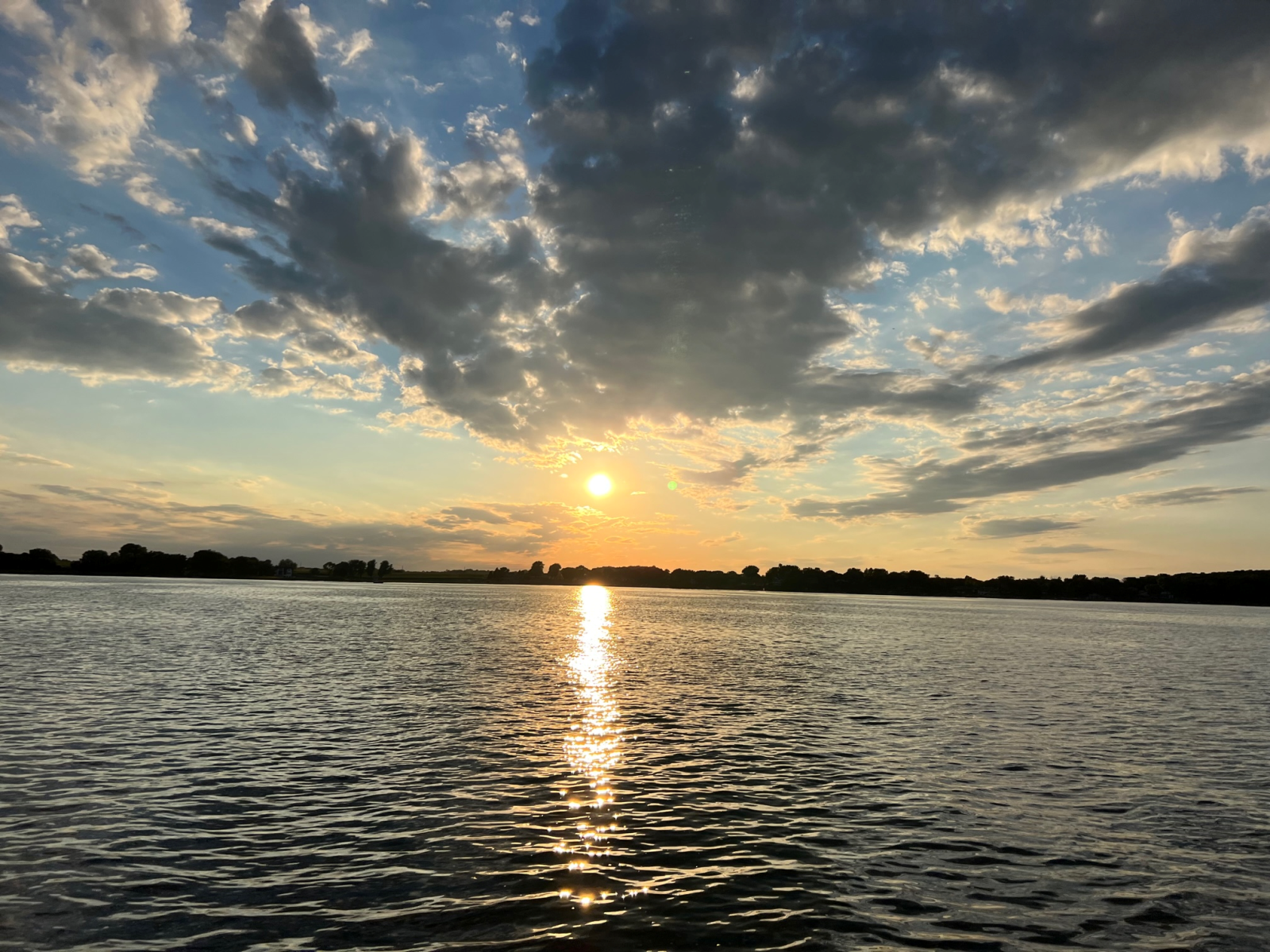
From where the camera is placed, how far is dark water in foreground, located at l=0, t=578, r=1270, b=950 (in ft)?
52.6

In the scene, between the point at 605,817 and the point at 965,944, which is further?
the point at 605,817

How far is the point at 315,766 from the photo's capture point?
28.5m

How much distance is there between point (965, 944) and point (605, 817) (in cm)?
1156

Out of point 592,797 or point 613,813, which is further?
point 592,797

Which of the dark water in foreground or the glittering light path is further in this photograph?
the glittering light path

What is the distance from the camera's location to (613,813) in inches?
938

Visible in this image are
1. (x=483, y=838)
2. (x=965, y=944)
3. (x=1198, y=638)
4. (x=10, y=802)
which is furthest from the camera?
(x=1198, y=638)

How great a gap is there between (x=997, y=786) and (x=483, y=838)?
65.8 ft

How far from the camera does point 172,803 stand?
76.2ft

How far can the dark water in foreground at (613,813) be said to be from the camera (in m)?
16.0

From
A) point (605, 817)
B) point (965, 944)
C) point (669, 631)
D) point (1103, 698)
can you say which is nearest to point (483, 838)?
point (605, 817)

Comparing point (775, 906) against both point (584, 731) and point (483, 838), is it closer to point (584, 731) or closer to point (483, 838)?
point (483, 838)

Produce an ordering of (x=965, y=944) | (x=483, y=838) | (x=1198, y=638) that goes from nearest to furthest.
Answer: (x=965, y=944) → (x=483, y=838) → (x=1198, y=638)

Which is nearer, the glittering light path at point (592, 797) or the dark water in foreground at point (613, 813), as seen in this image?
the dark water in foreground at point (613, 813)
